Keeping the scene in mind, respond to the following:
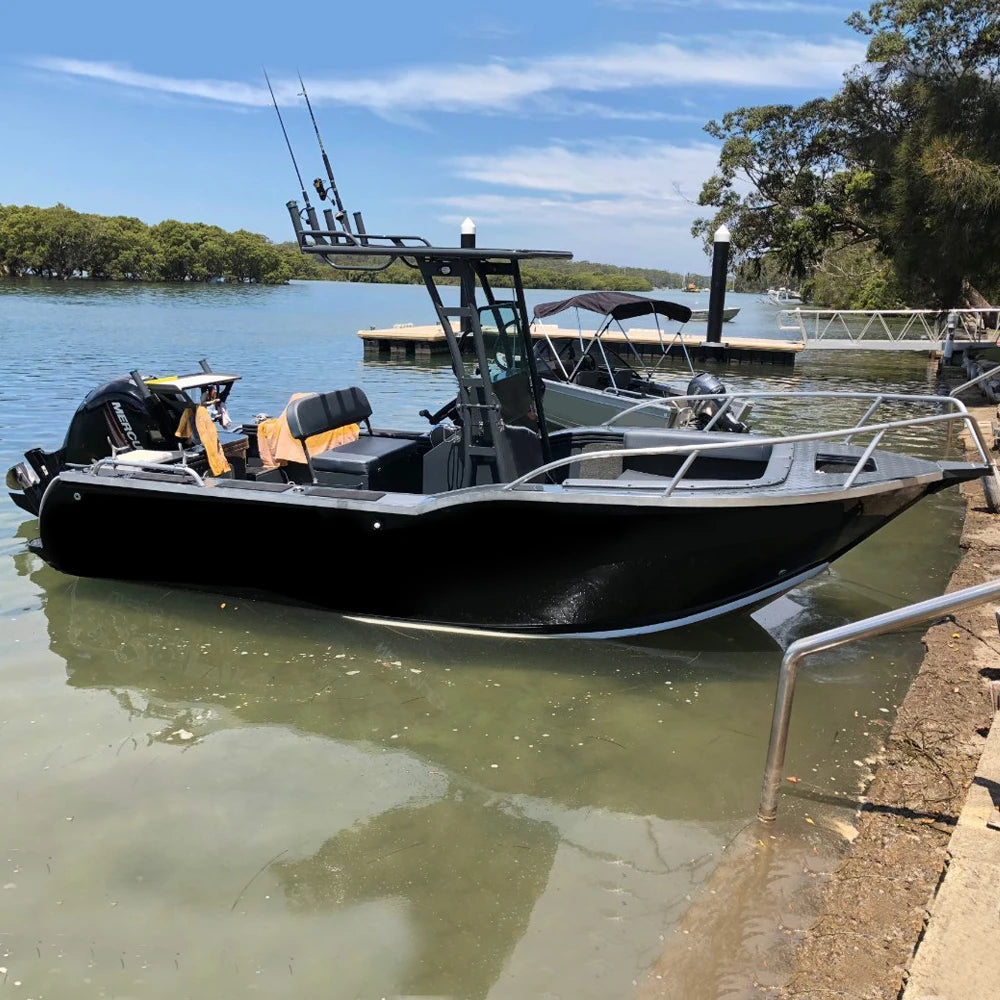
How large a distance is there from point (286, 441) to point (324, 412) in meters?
0.44

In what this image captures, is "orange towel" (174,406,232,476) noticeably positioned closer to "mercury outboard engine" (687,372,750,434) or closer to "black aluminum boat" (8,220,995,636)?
"black aluminum boat" (8,220,995,636)

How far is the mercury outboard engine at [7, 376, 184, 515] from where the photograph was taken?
23.9ft

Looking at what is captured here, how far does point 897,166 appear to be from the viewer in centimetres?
2239

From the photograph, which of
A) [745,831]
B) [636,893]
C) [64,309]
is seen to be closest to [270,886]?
[636,893]

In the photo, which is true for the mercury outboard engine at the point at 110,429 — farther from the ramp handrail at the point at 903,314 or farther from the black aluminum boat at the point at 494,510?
the ramp handrail at the point at 903,314

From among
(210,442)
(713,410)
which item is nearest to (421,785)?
(210,442)

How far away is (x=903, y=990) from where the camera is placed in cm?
263

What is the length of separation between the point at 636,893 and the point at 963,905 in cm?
130

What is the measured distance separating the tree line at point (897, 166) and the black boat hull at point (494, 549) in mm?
18852

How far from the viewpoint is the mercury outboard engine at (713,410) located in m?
9.24

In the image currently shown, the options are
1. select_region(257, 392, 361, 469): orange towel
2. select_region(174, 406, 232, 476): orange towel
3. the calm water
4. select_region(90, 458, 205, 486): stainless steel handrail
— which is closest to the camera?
the calm water

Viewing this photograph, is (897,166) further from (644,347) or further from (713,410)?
(713,410)

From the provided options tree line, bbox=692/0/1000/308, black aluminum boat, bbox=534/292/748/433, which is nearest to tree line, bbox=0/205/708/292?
tree line, bbox=692/0/1000/308

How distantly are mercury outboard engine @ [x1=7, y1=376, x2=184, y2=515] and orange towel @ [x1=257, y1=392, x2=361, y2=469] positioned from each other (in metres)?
0.95
